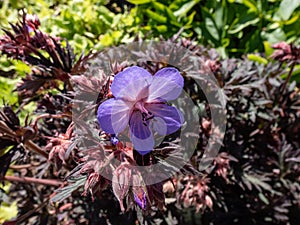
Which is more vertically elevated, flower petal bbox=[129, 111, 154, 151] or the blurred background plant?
flower petal bbox=[129, 111, 154, 151]

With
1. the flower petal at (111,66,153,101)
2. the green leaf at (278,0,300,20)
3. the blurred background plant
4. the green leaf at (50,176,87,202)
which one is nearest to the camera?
the flower petal at (111,66,153,101)

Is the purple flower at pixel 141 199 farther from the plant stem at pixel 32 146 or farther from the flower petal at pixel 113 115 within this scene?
the plant stem at pixel 32 146

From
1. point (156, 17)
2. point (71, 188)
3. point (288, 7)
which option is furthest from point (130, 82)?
point (288, 7)

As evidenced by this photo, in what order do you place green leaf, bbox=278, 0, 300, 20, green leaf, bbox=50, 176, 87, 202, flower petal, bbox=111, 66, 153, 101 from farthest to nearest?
green leaf, bbox=278, 0, 300, 20, green leaf, bbox=50, 176, 87, 202, flower petal, bbox=111, 66, 153, 101

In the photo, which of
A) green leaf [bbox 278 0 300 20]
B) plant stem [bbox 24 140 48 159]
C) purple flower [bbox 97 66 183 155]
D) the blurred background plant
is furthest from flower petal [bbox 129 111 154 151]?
green leaf [bbox 278 0 300 20]

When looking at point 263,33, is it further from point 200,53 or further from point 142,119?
point 142,119

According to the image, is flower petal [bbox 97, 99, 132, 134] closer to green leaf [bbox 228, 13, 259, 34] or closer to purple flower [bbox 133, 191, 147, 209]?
purple flower [bbox 133, 191, 147, 209]

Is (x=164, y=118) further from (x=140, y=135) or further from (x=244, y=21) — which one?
(x=244, y=21)
